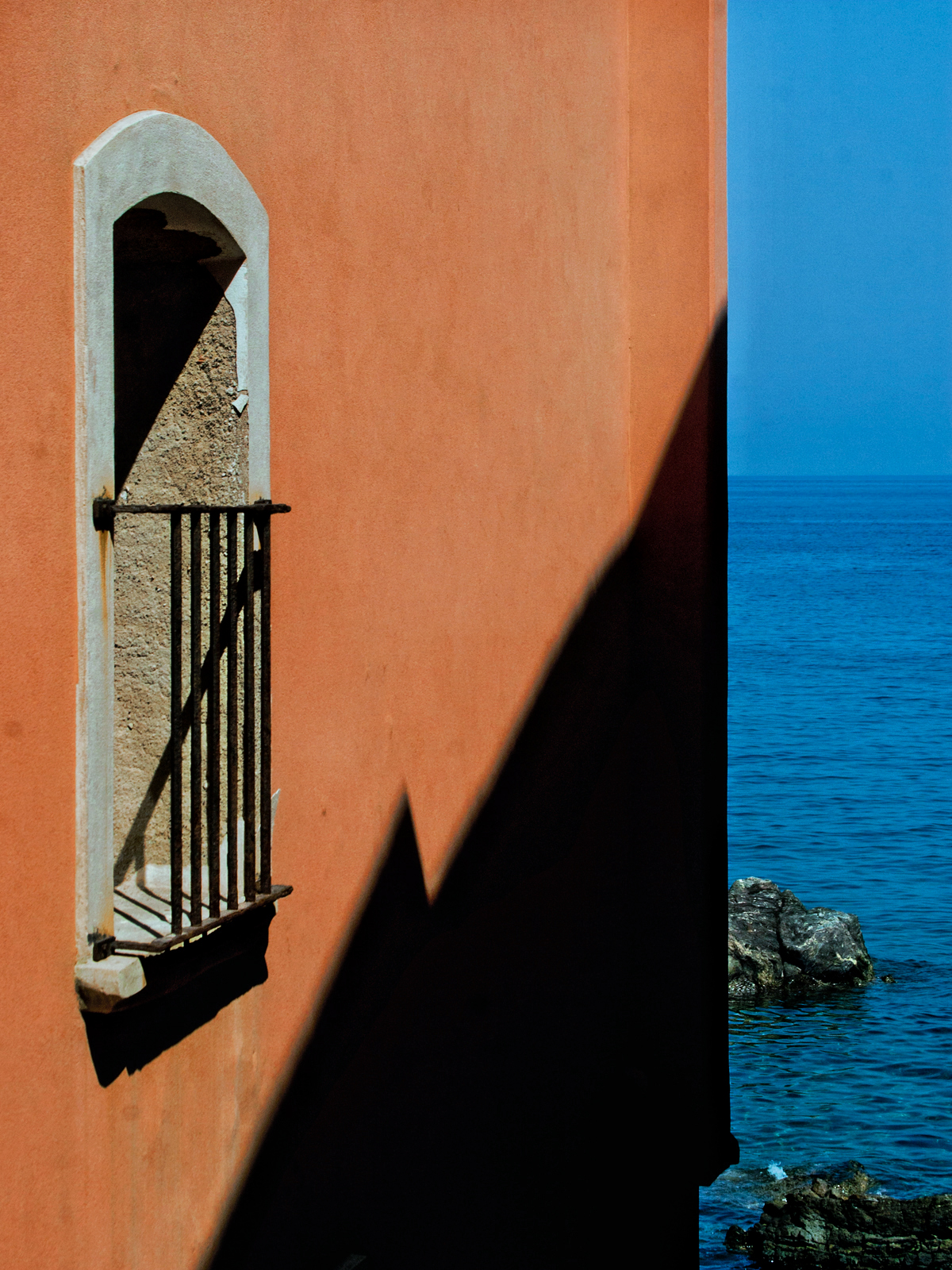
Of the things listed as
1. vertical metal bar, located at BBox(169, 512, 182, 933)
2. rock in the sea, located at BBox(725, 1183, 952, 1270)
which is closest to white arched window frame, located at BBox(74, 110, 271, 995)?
vertical metal bar, located at BBox(169, 512, 182, 933)

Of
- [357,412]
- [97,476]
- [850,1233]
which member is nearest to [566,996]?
[357,412]

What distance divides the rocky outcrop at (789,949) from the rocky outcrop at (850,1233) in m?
6.98

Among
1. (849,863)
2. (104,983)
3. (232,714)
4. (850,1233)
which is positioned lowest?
(850,1233)

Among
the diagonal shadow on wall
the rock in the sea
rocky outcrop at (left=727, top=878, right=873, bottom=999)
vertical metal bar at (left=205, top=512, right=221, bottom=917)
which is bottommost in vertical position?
the rock in the sea

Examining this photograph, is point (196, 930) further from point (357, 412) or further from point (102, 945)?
point (357, 412)

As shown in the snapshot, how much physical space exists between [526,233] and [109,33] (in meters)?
2.80

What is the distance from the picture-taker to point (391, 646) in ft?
16.1

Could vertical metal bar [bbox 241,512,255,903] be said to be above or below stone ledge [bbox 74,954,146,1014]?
above

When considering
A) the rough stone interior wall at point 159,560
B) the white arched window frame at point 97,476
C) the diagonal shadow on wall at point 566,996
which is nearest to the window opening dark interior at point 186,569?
the rough stone interior wall at point 159,560

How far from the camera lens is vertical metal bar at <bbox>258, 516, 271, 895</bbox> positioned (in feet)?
13.0

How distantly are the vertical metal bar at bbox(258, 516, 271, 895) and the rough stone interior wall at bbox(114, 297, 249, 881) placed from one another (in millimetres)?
118

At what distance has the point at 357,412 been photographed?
4617mm

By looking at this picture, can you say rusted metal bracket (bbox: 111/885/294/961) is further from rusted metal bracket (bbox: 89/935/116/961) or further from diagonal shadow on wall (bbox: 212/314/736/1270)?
diagonal shadow on wall (bbox: 212/314/736/1270)

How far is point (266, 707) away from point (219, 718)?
131mm
